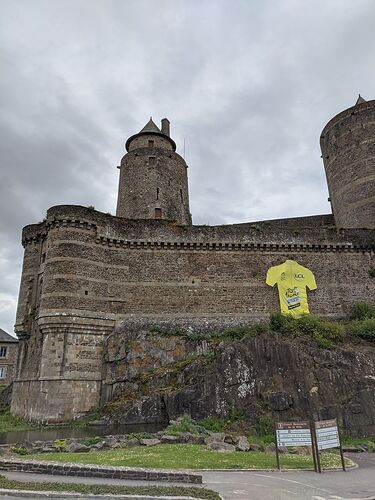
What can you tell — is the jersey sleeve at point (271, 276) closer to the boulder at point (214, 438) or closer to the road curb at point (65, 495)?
the boulder at point (214, 438)

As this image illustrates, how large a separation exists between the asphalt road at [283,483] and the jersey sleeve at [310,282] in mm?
18459

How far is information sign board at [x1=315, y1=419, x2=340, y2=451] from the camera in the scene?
37.1 ft

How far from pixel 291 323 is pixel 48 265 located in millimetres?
15893

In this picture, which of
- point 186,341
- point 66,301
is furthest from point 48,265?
point 186,341

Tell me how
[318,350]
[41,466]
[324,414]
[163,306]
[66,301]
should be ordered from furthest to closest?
[163,306] < [66,301] < [318,350] < [324,414] < [41,466]

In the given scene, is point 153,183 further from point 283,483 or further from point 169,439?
point 283,483

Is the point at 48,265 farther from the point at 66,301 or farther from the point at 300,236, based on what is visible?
the point at 300,236

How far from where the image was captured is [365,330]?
2450 centimetres

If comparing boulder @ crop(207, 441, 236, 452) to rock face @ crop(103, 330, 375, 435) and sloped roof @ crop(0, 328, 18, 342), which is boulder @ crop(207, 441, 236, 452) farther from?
sloped roof @ crop(0, 328, 18, 342)

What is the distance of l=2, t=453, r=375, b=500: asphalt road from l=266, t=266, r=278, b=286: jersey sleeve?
18.1m

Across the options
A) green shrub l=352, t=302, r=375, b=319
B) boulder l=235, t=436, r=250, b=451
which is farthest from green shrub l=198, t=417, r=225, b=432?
green shrub l=352, t=302, r=375, b=319

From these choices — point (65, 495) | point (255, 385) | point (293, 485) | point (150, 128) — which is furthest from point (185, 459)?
point (150, 128)

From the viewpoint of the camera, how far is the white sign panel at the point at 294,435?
11.6 meters

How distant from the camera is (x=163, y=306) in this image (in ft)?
88.4
